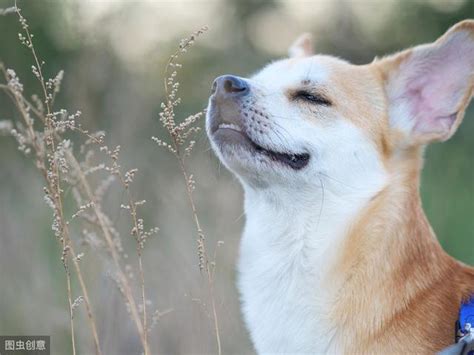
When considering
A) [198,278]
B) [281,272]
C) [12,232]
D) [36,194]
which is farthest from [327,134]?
[36,194]

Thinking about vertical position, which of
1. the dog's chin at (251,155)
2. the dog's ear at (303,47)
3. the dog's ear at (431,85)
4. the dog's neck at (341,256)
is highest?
the dog's ear at (303,47)

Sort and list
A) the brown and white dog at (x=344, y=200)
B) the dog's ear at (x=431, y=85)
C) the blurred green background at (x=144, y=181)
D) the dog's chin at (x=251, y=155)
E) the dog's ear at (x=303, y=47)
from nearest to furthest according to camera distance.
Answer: the brown and white dog at (x=344, y=200) → the dog's chin at (x=251, y=155) → the dog's ear at (x=431, y=85) → the dog's ear at (x=303, y=47) → the blurred green background at (x=144, y=181)

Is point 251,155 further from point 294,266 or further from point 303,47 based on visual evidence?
point 303,47

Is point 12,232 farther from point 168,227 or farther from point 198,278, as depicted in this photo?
point 198,278

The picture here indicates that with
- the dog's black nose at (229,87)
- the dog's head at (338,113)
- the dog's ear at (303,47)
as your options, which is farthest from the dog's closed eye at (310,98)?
the dog's ear at (303,47)

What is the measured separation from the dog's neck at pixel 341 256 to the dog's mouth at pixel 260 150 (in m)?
0.12

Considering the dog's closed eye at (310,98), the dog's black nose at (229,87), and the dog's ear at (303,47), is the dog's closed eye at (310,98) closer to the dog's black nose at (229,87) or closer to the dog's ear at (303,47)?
the dog's black nose at (229,87)

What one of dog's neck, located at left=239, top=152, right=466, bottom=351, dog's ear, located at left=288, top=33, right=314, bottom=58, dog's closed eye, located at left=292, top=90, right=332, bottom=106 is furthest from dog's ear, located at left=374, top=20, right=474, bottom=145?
dog's ear, located at left=288, top=33, right=314, bottom=58

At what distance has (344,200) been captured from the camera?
3.15m

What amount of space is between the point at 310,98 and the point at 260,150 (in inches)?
13.6

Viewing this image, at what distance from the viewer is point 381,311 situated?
292cm

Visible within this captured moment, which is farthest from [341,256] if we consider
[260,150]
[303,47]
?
[303,47]

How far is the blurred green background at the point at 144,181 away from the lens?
4527 mm

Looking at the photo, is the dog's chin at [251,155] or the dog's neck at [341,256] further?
the dog's chin at [251,155]
